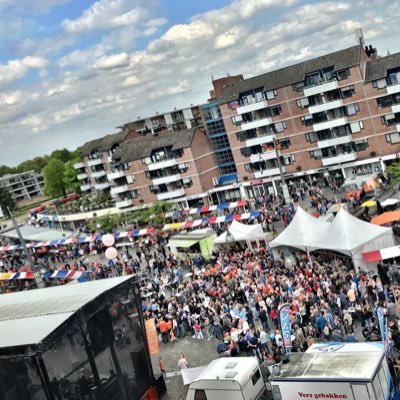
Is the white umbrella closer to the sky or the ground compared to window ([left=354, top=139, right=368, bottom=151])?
closer to the ground

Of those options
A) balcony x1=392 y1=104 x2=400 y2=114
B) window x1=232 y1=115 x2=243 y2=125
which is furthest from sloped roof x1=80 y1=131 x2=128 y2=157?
balcony x1=392 y1=104 x2=400 y2=114

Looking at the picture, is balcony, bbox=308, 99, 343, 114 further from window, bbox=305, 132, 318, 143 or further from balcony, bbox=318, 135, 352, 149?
balcony, bbox=318, 135, 352, 149

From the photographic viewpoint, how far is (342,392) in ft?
48.2

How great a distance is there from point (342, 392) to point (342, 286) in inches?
393

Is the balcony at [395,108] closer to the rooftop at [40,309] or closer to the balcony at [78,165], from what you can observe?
the rooftop at [40,309]

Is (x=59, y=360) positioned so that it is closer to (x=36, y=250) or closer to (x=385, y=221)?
(x=385, y=221)

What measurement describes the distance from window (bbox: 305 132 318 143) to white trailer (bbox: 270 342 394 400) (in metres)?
46.9

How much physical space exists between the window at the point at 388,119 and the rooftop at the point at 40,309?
4763 centimetres

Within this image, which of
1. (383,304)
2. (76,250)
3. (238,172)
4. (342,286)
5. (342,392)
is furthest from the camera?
(238,172)

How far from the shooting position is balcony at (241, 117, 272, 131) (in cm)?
6372

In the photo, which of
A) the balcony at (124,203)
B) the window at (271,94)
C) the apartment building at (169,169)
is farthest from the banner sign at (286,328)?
the balcony at (124,203)

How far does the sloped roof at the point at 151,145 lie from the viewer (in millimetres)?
69625

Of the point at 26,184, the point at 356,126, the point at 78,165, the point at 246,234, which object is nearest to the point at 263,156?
the point at 356,126

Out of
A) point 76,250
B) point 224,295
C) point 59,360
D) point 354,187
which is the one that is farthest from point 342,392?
point 76,250
